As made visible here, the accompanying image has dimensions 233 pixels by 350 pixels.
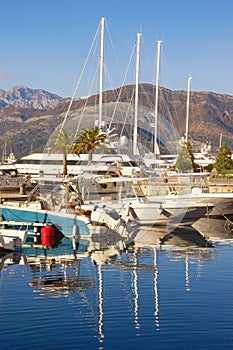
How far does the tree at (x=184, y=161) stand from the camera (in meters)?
74.4

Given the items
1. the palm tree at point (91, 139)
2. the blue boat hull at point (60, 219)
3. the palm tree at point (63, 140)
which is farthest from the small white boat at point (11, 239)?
the palm tree at point (63, 140)

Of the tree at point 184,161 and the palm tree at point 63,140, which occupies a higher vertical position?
the palm tree at point 63,140

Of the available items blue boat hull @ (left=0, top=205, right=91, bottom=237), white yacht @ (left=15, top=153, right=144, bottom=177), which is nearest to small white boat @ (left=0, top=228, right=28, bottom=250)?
blue boat hull @ (left=0, top=205, right=91, bottom=237)

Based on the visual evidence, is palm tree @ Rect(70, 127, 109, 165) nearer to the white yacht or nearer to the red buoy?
the white yacht

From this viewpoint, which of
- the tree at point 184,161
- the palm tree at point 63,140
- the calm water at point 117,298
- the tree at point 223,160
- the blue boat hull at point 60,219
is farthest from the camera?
the tree at point 223,160

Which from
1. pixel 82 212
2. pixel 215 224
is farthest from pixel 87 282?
pixel 215 224

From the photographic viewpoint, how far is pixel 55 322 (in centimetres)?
1848

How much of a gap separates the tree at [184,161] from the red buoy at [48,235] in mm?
38290

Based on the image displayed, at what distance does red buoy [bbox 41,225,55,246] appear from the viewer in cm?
3612

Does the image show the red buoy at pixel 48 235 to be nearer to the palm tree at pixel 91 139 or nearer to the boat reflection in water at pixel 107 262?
the boat reflection in water at pixel 107 262

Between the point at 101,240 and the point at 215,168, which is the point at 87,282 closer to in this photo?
the point at 101,240

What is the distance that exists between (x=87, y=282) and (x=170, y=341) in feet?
26.9

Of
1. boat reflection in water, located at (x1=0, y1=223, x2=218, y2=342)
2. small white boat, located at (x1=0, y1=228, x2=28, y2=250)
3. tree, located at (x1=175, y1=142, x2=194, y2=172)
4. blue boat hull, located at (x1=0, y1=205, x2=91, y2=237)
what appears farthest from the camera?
tree, located at (x1=175, y1=142, x2=194, y2=172)

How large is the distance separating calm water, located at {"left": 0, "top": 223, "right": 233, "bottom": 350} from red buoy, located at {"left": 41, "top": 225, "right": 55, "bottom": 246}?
2.22m
